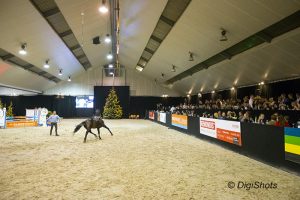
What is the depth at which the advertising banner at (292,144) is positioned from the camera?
19.9ft

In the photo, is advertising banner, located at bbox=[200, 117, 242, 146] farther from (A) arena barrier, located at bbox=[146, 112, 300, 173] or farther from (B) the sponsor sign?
(B) the sponsor sign

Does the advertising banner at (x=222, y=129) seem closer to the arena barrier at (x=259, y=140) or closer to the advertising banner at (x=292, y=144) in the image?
the arena barrier at (x=259, y=140)

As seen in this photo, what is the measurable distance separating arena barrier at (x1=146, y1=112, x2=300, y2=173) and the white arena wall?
22552 millimetres

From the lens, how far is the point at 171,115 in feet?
64.1

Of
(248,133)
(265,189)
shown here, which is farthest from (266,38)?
(265,189)

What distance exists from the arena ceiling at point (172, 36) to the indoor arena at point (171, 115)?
0.24 feet

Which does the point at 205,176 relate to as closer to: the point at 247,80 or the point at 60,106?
the point at 247,80

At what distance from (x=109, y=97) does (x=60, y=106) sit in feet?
24.0

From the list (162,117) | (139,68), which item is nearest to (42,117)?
(162,117)

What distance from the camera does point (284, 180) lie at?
223 inches

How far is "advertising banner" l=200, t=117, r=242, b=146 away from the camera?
9069mm

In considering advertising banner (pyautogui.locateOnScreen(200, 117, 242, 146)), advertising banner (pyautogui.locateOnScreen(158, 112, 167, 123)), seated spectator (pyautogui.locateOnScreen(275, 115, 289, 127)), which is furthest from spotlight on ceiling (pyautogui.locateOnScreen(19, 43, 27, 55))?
seated spectator (pyautogui.locateOnScreen(275, 115, 289, 127))

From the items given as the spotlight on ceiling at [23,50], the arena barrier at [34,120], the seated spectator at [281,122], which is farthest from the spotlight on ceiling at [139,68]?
the seated spectator at [281,122]

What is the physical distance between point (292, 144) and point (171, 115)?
13.5 m
